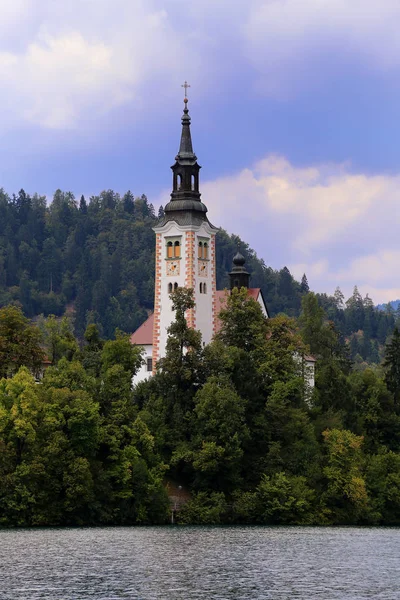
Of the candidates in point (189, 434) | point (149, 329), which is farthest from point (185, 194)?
point (189, 434)

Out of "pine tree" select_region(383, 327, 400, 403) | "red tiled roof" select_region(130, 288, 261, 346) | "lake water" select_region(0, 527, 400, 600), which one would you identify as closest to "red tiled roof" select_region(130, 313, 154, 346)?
"red tiled roof" select_region(130, 288, 261, 346)

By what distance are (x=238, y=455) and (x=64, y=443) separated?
16930mm

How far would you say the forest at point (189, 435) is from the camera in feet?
313

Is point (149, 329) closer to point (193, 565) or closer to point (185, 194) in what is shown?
point (185, 194)

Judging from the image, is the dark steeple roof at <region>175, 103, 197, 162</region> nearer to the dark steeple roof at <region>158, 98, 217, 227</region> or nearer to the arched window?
the dark steeple roof at <region>158, 98, 217, 227</region>

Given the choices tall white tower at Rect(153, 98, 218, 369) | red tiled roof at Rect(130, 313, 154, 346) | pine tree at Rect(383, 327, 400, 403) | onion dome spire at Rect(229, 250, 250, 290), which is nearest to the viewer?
tall white tower at Rect(153, 98, 218, 369)

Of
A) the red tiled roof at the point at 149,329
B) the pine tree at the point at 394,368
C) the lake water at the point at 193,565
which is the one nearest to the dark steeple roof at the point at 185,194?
the red tiled roof at the point at 149,329

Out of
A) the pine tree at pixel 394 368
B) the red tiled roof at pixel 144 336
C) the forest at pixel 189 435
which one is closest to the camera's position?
the forest at pixel 189 435

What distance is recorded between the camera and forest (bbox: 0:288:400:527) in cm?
9550

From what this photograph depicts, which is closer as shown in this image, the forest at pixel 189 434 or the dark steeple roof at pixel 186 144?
the forest at pixel 189 434

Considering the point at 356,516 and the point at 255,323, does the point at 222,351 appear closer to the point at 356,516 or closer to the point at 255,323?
the point at 255,323

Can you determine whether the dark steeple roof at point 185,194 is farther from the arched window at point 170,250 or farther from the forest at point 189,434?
the forest at point 189,434

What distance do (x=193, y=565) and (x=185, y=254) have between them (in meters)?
57.3

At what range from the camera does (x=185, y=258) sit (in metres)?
123
